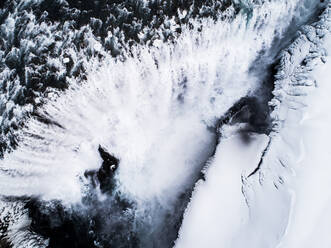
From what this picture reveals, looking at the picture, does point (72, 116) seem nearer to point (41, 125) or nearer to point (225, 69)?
point (41, 125)

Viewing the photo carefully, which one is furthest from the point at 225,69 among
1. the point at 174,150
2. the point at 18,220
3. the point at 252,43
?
the point at 18,220

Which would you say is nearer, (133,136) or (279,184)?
(279,184)

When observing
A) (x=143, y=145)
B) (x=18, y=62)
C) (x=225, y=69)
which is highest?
(x=18, y=62)

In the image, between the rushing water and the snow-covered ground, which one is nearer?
the snow-covered ground

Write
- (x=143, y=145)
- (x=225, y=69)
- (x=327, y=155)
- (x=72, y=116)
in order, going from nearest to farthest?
(x=327, y=155) → (x=72, y=116) → (x=143, y=145) → (x=225, y=69)

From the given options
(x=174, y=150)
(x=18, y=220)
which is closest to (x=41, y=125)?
(x=18, y=220)

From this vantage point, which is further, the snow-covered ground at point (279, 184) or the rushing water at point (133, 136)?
the rushing water at point (133, 136)

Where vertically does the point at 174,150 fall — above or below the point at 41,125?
below

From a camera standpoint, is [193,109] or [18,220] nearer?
[18,220]

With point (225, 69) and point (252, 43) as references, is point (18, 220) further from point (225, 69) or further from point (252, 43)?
point (252, 43)

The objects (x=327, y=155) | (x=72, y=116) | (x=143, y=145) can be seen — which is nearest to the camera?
(x=327, y=155)

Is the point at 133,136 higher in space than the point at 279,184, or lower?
higher
